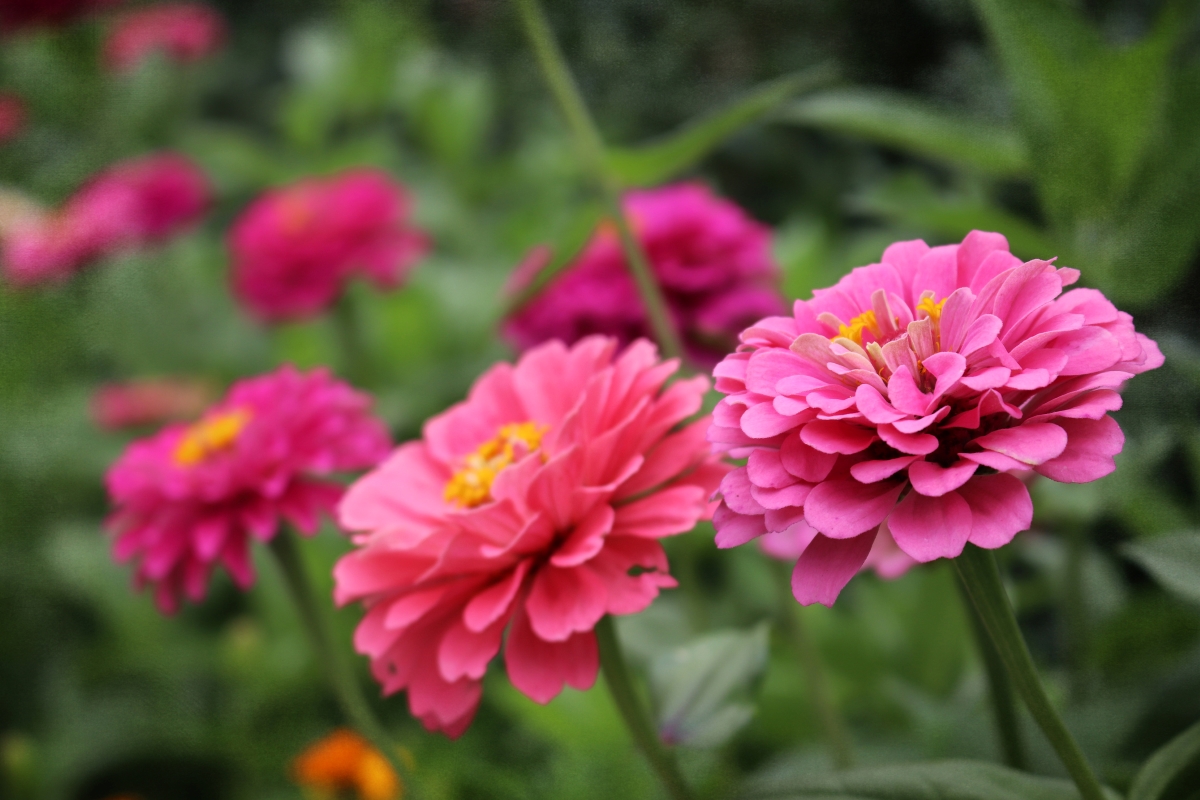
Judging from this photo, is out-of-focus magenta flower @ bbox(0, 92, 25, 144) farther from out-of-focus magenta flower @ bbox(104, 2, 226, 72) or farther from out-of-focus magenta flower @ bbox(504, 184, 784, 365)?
out-of-focus magenta flower @ bbox(504, 184, 784, 365)

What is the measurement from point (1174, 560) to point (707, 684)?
0.17m

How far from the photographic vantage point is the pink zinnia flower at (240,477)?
0.47 meters

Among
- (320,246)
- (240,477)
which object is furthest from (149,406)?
(240,477)

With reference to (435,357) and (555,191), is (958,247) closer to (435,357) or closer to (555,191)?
(435,357)

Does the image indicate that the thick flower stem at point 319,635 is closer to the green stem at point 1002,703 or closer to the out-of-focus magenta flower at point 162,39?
the green stem at point 1002,703

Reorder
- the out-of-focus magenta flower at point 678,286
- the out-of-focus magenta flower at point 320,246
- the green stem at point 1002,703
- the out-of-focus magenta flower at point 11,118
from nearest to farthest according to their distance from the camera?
1. the green stem at point 1002,703
2. the out-of-focus magenta flower at point 678,286
3. the out-of-focus magenta flower at point 320,246
4. the out-of-focus magenta flower at point 11,118

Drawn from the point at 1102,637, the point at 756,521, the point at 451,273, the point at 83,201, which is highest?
the point at 83,201

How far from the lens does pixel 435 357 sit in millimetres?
1172

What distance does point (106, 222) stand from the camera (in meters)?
1.14

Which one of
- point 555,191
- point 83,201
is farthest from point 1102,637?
point 83,201

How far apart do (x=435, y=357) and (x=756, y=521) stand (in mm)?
949

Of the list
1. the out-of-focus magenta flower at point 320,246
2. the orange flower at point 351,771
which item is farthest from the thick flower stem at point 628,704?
the out-of-focus magenta flower at point 320,246

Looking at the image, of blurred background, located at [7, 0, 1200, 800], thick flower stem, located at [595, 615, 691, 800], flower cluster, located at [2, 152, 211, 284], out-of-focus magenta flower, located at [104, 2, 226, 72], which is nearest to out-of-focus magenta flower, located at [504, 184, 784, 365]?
blurred background, located at [7, 0, 1200, 800]

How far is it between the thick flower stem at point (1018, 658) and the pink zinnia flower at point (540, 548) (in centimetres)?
8
